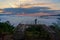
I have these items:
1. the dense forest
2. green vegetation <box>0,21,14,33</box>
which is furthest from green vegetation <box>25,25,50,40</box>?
green vegetation <box>0,21,14,33</box>

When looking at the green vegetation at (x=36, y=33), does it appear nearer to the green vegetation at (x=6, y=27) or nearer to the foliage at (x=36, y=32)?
the foliage at (x=36, y=32)

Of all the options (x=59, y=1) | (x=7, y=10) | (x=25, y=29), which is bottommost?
(x=25, y=29)

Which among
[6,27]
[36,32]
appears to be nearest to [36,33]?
[36,32]

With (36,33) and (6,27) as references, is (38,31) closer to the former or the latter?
(36,33)

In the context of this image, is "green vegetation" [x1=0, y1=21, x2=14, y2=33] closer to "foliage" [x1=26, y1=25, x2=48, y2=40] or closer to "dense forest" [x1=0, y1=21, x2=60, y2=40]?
"dense forest" [x1=0, y1=21, x2=60, y2=40]

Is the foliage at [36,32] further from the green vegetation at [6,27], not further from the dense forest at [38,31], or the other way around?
the green vegetation at [6,27]

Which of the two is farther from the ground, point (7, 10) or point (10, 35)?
point (7, 10)

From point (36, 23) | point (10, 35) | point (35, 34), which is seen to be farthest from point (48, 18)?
point (10, 35)

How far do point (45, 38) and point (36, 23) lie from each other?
27 centimetres

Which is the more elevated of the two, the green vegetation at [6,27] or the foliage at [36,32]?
the green vegetation at [6,27]

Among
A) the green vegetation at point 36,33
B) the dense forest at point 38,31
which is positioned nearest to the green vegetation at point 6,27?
the dense forest at point 38,31

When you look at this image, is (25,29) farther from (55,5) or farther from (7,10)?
(55,5)

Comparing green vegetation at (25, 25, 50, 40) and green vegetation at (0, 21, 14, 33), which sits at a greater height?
green vegetation at (0, 21, 14, 33)

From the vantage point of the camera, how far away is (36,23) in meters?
1.92
